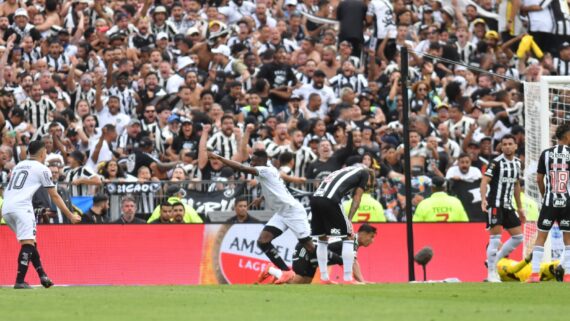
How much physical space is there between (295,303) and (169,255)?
8285mm

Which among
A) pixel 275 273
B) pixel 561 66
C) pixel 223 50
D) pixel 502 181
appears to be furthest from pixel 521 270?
pixel 223 50

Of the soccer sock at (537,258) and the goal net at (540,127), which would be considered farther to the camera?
the goal net at (540,127)

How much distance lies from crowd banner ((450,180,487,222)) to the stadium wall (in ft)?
4.52

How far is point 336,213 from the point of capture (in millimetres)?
20375

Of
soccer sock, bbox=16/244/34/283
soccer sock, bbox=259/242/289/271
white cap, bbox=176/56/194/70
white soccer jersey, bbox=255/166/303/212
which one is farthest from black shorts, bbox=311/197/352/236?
white cap, bbox=176/56/194/70

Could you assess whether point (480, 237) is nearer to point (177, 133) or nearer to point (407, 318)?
point (177, 133)

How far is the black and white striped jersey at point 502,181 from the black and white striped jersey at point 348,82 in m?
8.19

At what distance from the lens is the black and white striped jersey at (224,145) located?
2609 centimetres

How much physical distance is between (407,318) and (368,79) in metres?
17.5

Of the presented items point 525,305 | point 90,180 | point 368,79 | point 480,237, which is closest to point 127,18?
point 368,79

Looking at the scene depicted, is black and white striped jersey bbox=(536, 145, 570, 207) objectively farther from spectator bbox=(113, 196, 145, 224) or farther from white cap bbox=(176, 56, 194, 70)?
→ white cap bbox=(176, 56, 194, 70)

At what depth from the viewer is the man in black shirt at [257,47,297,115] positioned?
94.0ft

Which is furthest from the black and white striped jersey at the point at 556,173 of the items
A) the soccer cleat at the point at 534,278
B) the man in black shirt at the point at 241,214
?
the man in black shirt at the point at 241,214

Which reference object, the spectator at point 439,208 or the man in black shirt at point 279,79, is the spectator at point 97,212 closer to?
the spectator at point 439,208
